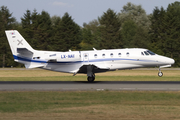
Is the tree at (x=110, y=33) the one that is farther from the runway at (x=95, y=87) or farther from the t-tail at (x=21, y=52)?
the runway at (x=95, y=87)

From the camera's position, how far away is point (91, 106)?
545 inches

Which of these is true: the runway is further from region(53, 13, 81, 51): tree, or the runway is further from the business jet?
region(53, 13, 81, 51): tree

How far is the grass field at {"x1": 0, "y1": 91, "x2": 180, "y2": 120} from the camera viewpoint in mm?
11414

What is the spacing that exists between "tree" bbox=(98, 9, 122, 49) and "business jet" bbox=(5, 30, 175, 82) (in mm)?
41106

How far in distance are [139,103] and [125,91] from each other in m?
4.44

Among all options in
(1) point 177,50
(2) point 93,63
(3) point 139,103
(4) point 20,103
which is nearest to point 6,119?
(4) point 20,103

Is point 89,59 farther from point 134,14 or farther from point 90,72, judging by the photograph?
point 134,14

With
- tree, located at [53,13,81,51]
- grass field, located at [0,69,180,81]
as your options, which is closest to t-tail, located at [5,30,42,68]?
grass field, located at [0,69,180,81]

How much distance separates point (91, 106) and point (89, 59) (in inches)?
500

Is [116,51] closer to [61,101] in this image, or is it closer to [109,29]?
[61,101]

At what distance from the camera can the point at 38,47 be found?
6931 centimetres

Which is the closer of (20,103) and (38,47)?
(20,103)

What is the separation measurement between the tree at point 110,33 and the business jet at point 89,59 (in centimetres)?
4111

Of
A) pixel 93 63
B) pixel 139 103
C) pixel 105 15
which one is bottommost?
pixel 139 103
